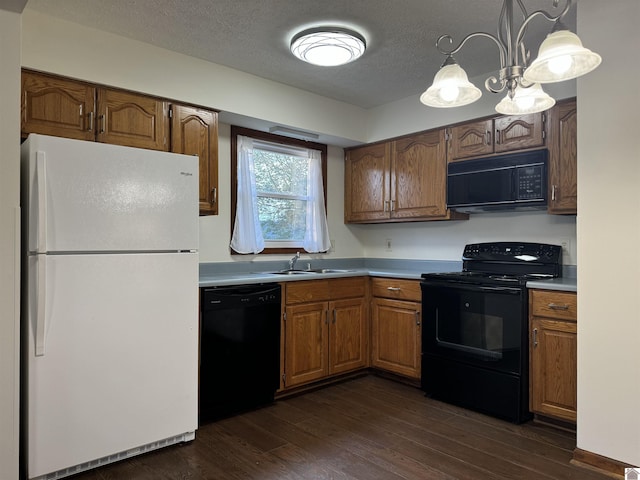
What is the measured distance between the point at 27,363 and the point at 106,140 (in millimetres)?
1313

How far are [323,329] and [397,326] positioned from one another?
0.61 m

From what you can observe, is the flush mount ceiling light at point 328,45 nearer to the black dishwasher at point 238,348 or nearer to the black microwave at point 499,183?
the black microwave at point 499,183

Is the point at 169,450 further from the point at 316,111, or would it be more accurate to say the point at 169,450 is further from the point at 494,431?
the point at 316,111

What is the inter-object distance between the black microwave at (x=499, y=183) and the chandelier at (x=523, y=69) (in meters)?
1.23

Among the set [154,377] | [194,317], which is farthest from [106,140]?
[154,377]

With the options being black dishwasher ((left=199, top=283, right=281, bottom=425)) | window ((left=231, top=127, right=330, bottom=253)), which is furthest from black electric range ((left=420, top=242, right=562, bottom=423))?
window ((left=231, top=127, right=330, bottom=253))

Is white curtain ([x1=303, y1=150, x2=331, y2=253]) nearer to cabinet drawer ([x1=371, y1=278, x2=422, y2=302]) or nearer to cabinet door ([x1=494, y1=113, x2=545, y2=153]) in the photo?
cabinet drawer ([x1=371, y1=278, x2=422, y2=302])

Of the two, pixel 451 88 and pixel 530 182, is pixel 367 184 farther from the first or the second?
pixel 451 88

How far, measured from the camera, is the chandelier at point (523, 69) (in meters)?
1.52

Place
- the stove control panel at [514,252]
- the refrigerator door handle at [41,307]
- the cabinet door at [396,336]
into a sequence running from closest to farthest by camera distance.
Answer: the refrigerator door handle at [41,307] → the stove control panel at [514,252] → the cabinet door at [396,336]

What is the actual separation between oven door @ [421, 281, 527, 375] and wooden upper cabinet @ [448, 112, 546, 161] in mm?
1043

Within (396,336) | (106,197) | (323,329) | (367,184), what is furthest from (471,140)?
(106,197)

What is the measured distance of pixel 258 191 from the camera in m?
3.85

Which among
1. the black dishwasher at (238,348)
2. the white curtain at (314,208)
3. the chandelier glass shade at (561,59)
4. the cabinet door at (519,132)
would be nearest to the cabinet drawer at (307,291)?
the black dishwasher at (238,348)
